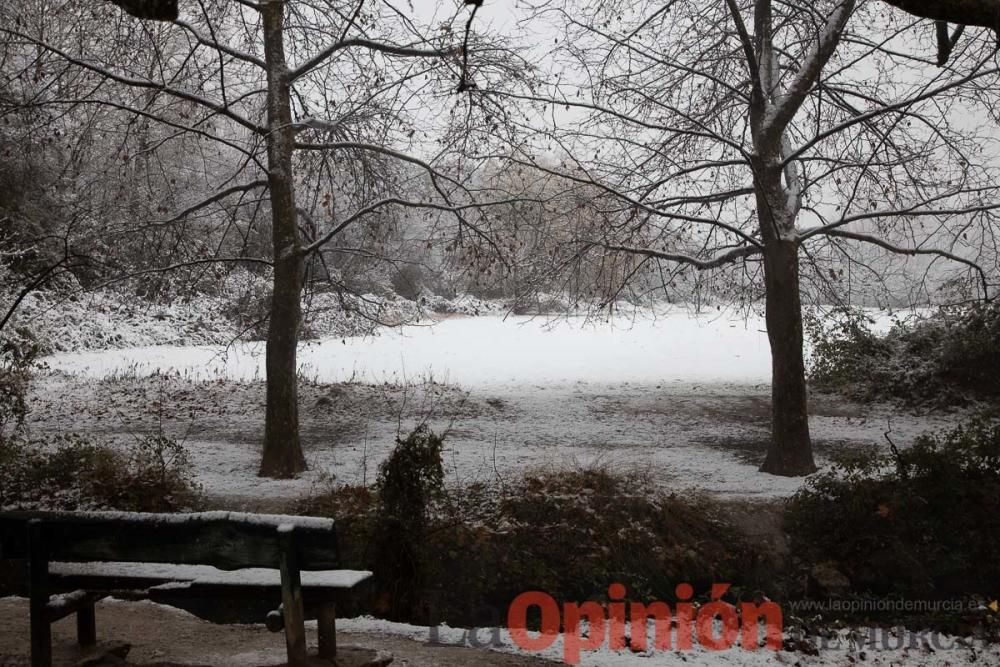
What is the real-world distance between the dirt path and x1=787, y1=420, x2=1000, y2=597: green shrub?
347 cm

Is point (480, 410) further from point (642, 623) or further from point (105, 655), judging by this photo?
point (105, 655)

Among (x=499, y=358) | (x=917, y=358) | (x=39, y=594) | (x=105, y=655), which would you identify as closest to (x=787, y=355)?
(x=917, y=358)

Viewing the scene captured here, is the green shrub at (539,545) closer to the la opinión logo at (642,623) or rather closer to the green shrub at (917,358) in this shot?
the la opinión logo at (642,623)

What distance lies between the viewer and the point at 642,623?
6.50 meters

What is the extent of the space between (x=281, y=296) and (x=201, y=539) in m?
5.36

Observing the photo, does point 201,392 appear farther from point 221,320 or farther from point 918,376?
point 918,376

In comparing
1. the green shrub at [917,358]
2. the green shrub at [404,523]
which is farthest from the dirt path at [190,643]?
the green shrub at [917,358]

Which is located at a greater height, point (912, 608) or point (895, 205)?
point (895, 205)

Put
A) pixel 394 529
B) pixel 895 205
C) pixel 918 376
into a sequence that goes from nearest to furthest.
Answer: pixel 394 529
pixel 895 205
pixel 918 376

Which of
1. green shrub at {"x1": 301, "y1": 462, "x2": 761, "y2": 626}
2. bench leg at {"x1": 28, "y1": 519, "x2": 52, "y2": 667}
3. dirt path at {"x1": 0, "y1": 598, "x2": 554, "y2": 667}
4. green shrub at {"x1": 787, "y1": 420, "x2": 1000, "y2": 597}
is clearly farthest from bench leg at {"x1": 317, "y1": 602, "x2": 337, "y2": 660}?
green shrub at {"x1": 787, "y1": 420, "x2": 1000, "y2": 597}

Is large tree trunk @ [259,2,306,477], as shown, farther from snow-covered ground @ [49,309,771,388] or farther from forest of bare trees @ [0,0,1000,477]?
snow-covered ground @ [49,309,771,388]

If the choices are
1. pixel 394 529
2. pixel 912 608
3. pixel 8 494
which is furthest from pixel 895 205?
pixel 8 494

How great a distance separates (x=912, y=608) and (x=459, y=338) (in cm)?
1646

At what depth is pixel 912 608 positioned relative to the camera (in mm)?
6953
